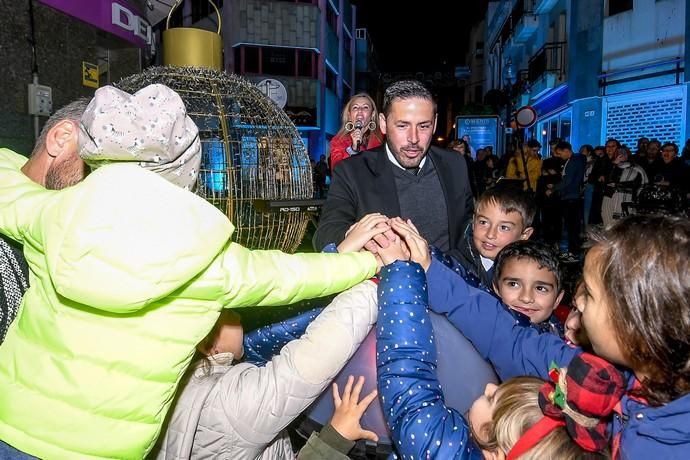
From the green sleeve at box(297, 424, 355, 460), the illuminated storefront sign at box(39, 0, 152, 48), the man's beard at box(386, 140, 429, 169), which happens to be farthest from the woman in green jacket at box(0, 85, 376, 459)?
the illuminated storefront sign at box(39, 0, 152, 48)

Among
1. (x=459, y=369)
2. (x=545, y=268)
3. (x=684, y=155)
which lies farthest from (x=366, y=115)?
(x=684, y=155)

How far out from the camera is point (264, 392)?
4.54 feet

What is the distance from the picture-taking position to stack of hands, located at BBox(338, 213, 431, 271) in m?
1.57

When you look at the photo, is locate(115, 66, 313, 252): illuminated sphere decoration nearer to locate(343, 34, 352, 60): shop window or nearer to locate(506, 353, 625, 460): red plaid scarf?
locate(506, 353, 625, 460): red plaid scarf

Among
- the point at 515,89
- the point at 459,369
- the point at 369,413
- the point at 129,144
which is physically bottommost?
the point at 369,413

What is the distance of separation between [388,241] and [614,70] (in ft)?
49.6

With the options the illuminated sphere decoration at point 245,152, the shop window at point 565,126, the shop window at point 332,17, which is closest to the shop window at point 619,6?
Answer: the shop window at point 565,126

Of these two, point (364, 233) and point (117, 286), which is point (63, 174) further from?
point (364, 233)

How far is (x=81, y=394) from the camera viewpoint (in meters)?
1.14

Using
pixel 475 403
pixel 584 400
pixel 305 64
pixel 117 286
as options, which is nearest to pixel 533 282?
pixel 475 403

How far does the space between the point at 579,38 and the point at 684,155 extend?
28.9 ft

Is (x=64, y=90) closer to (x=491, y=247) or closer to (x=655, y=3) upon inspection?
(x=491, y=247)

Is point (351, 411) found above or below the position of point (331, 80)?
below

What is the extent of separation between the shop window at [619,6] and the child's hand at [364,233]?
15.2 m
